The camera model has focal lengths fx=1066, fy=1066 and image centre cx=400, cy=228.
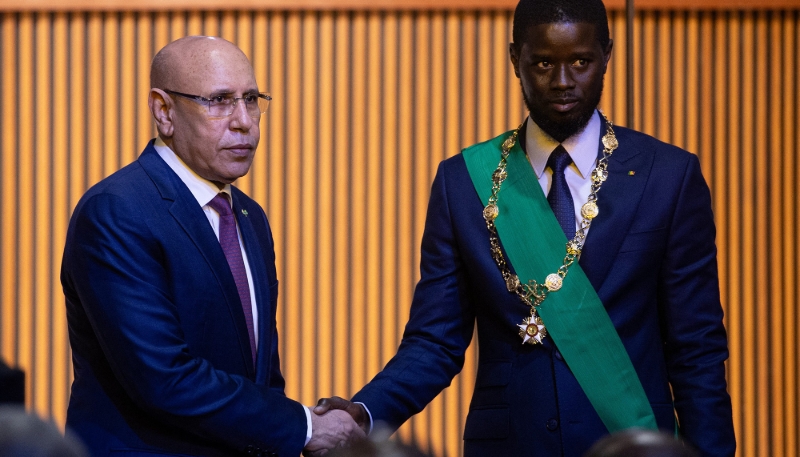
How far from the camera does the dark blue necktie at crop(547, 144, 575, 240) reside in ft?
6.89

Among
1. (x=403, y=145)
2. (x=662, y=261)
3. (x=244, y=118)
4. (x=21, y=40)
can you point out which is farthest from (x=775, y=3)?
(x=21, y=40)

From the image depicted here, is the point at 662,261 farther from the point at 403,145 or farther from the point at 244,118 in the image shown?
the point at 403,145

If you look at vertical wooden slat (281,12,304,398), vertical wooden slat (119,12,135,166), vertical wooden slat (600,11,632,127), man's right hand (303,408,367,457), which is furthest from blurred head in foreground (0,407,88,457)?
vertical wooden slat (600,11,632,127)

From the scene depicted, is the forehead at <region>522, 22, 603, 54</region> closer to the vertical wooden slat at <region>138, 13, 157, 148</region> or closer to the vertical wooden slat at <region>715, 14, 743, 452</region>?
the vertical wooden slat at <region>715, 14, 743, 452</region>

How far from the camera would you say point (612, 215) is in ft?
6.72

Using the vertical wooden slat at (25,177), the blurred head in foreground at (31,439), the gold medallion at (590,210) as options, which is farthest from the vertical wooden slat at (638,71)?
the blurred head in foreground at (31,439)

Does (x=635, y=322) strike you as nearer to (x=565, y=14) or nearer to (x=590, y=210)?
(x=590, y=210)

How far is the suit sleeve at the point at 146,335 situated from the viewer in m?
1.90

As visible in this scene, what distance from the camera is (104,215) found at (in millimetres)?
1952

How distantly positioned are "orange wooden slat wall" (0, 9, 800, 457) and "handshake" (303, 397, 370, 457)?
1621mm

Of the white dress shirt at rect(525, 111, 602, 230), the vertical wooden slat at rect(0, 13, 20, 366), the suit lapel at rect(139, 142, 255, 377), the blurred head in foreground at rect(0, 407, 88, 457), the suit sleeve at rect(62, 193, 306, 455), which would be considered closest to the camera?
Answer: the blurred head in foreground at rect(0, 407, 88, 457)

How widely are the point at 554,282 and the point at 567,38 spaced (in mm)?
465

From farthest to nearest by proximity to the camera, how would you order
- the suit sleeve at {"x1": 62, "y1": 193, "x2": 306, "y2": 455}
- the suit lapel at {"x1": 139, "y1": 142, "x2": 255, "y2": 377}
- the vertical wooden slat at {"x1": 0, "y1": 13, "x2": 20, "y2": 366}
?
the vertical wooden slat at {"x1": 0, "y1": 13, "x2": 20, "y2": 366} → the suit lapel at {"x1": 139, "y1": 142, "x2": 255, "y2": 377} → the suit sleeve at {"x1": 62, "y1": 193, "x2": 306, "y2": 455}

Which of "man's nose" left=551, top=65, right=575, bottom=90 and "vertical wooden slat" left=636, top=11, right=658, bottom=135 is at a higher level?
"vertical wooden slat" left=636, top=11, right=658, bottom=135
